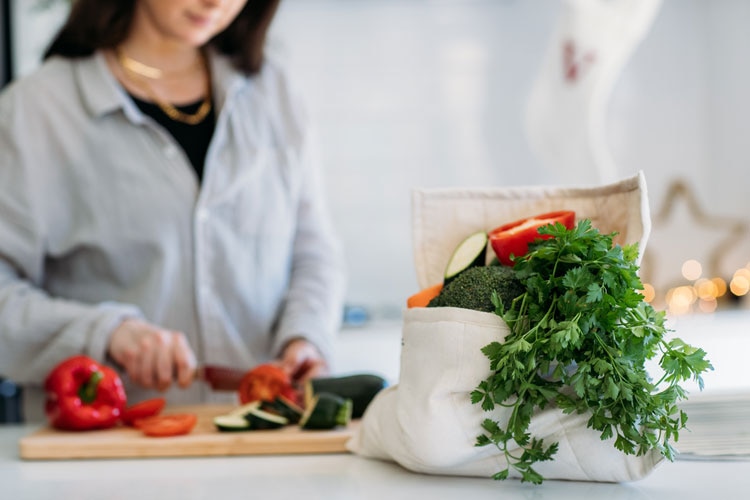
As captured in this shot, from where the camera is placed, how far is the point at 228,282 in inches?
68.1

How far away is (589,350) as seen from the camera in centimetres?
78

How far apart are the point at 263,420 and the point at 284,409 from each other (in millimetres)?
62

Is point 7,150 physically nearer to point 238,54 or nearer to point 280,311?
point 238,54

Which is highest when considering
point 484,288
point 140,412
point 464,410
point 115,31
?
point 115,31

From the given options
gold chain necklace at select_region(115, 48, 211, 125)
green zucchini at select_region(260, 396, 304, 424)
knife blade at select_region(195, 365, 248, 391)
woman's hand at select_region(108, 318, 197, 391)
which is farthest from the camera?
gold chain necklace at select_region(115, 48, 211, 125)

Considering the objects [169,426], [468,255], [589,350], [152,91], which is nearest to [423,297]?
[468,255]

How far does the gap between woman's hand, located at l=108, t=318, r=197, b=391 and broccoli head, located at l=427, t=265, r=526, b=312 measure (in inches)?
26.8

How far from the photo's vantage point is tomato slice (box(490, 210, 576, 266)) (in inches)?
35.5

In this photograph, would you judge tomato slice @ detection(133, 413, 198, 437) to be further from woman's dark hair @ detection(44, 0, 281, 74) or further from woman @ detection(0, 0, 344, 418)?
woman's dark hair @ detection(44, 0, 281, 74)

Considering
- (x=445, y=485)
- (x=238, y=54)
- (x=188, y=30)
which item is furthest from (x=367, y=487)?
(x=238, y=54)

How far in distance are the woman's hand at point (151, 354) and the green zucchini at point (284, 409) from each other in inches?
8.1

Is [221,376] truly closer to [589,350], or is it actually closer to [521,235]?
[521,235]

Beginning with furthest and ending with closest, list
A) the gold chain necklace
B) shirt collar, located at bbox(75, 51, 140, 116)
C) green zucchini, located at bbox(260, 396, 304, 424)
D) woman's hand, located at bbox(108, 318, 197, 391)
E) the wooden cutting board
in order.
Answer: the gold chain necklace → shirt collar, located at bbox(75, 51, 140, 116) → woman's hand, located at bbox(108, 318, 197, 391) → green zucchini, located at bbox(260, 396, 304, 424) → the wooden cutting board

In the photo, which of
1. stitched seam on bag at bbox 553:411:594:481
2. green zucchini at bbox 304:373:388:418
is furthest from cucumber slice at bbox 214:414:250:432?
stitched seam on bag at bbox 553:411:594:481
